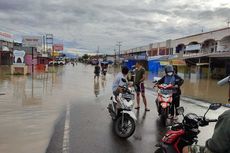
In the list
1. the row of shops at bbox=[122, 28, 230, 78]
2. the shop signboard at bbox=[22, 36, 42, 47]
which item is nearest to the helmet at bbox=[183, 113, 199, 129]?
the shop signboard at bbox=[22, 36, 42, 47]

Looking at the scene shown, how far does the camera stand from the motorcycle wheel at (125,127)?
251 inches

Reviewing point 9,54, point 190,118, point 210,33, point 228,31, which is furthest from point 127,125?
point 9,54

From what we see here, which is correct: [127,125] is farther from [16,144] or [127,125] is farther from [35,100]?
[35,100]

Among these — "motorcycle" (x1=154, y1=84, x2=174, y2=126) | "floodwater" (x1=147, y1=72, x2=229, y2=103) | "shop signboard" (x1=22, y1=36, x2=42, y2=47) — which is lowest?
"floodwater" (x1=147, y1=72, x2=229, y2=103)

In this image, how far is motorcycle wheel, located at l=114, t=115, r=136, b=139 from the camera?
638 centimetres

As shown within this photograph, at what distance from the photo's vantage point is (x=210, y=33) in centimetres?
4175

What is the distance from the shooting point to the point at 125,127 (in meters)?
6.47

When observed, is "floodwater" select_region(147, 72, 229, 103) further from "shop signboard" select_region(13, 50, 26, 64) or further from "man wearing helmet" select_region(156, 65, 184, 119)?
"shop signboard" select_region(13, 50, 26, 64)

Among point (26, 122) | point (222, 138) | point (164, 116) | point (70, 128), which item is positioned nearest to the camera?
point (222, 138)

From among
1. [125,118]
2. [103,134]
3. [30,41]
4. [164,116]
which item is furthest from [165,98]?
[30,41]

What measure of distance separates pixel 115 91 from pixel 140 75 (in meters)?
3.38

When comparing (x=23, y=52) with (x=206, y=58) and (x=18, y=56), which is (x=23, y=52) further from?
(x=206, y=58)

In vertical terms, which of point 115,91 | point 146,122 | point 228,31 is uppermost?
point 228,31

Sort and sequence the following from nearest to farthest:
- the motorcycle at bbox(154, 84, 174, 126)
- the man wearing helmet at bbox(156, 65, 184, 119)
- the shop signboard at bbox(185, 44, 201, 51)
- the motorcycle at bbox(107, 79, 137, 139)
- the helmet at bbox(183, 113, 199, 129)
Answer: the helmet at bbox(183, 113, 199, 129) < the motorcycle at bbox(107, 79, 137, 139) < the motorcycle at bbox(154, 84, 174, 126) < the man wearing helmet at bbox(156, 65, 184, 119) < the shop signboard at bbox(185, 44, 201, 51)
